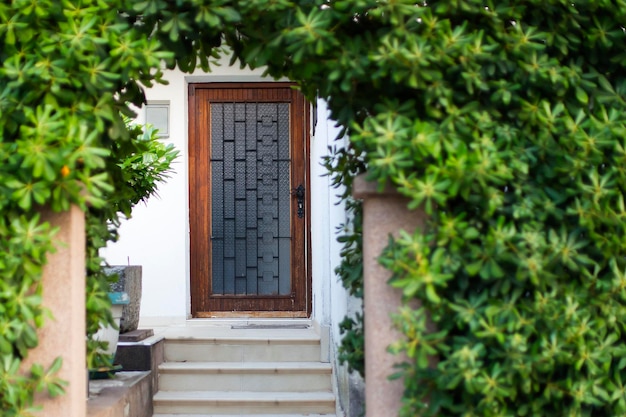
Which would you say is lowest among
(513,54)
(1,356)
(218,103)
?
(1,356)

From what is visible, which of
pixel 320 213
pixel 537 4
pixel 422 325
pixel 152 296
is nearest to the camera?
pixel 422 325

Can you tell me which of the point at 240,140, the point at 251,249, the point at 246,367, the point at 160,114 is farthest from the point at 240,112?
the point at 246,367

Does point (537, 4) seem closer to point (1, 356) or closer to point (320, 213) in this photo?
point (1, 356)

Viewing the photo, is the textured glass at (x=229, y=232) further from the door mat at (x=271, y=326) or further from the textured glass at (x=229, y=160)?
the door mat at (x=271, y=326)

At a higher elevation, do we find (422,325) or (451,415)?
(422,325)

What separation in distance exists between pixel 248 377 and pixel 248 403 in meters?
0.34

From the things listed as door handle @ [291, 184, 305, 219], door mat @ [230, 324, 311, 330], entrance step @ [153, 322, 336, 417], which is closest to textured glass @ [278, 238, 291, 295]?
door handle @ [291, 184, 305, 219]

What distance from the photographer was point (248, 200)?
837 centimetres

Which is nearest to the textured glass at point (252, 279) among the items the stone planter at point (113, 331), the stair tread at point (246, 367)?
the stair tread at point (246, 367)

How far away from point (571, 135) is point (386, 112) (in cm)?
66

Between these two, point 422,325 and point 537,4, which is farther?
point 537,4

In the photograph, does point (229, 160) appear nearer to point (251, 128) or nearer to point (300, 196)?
point (251, 128)

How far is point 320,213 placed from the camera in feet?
23.8

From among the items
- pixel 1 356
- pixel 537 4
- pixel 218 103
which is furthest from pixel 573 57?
pixel 218 103
